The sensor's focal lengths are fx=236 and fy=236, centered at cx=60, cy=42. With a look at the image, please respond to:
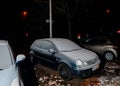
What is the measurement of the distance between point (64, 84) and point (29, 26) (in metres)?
18.3

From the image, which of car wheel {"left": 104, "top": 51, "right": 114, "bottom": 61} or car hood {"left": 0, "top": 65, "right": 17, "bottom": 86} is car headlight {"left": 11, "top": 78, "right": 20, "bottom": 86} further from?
car wheel {"left": 104, "top": 51, "right": 114, "bottom": 61}

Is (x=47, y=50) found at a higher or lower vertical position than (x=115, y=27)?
higher

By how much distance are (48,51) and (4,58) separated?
4148 mm

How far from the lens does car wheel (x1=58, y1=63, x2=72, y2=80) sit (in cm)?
939

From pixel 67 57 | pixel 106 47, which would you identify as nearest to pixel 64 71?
pixel 67 57

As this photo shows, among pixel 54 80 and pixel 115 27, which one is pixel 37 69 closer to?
pixel 54 80

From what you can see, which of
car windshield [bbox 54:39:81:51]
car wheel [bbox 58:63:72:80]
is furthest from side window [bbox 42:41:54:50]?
car wheel [bbox 58:63:72:80]

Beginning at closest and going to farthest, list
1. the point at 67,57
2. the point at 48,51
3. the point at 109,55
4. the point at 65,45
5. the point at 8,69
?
the point at 8,69, the point at 67,57, the point at 48,51, the point at 65,45, the point at 109,55

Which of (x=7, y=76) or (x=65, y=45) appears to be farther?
(x=65, y=45)

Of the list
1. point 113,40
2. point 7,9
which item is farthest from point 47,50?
point 7,9

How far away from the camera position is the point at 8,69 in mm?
5703

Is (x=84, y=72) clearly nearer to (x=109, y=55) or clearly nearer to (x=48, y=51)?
(x=48, y=51)

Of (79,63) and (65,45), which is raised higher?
(65,45)

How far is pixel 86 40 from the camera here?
48.4ft
